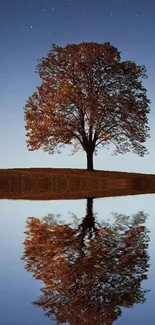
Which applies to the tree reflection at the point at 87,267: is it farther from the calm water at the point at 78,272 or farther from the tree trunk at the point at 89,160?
the tree trunk at the point at 89,160

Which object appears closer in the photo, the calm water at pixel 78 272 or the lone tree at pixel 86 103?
the calm water at pixel 78 272

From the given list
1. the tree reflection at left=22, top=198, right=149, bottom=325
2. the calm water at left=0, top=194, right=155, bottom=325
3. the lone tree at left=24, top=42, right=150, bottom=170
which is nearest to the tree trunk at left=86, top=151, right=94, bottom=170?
the lone tree at left=24, top=42, right=150, bottom=170

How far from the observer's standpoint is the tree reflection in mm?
8742

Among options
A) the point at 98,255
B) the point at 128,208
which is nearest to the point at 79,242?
the point at 98,255

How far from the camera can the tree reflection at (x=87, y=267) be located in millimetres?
8742

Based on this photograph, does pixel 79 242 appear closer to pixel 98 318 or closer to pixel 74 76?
pixel 98 318

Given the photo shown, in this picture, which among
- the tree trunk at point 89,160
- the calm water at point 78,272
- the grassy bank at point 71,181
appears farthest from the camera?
the tree trunk at point 89,160

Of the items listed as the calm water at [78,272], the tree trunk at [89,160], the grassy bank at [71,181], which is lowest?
the calm water at [78,272]

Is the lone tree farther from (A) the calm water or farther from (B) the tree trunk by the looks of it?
(A) the calm water

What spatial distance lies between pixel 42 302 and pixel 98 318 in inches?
53.2

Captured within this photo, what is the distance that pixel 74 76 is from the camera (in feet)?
198

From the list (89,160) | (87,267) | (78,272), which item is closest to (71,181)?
(89,160)

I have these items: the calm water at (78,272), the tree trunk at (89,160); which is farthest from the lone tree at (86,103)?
the calm water at (78,272)

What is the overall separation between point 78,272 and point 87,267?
58cm
